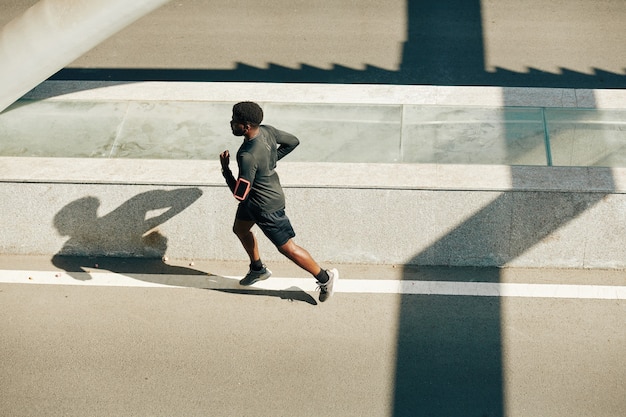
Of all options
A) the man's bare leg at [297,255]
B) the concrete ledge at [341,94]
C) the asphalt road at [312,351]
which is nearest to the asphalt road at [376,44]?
the concrete ledge at [341,94]

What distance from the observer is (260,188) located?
261 inches

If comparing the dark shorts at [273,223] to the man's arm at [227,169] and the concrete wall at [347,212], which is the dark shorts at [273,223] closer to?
the man's arm at [227,169]

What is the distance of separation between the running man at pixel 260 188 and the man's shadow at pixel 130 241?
0.72 metres

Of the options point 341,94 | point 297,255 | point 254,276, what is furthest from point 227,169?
point 341,94

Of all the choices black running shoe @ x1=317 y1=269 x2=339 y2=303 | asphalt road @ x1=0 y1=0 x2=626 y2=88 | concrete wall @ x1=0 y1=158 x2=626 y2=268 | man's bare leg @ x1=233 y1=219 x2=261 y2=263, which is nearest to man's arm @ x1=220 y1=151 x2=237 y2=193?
man's bare leg @ x1=233 y1=219 x2=261 y2=263

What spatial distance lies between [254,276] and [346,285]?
A: 2.61 feet

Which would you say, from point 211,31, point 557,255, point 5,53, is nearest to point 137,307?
point 5,53

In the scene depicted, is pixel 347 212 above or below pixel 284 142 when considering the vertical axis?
below

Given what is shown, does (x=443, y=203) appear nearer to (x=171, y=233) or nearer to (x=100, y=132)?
(x=171, y=233)

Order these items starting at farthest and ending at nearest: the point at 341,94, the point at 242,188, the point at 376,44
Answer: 1. the point at 376,44
2. the point at 341,94
3. the point at 242,188

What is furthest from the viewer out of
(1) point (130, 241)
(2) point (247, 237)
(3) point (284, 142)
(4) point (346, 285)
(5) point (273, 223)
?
(1) point (130, 241)

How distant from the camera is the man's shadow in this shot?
7.62 metres

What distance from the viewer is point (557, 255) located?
7.38m

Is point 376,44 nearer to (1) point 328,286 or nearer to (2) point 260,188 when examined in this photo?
(1) point 328,286
